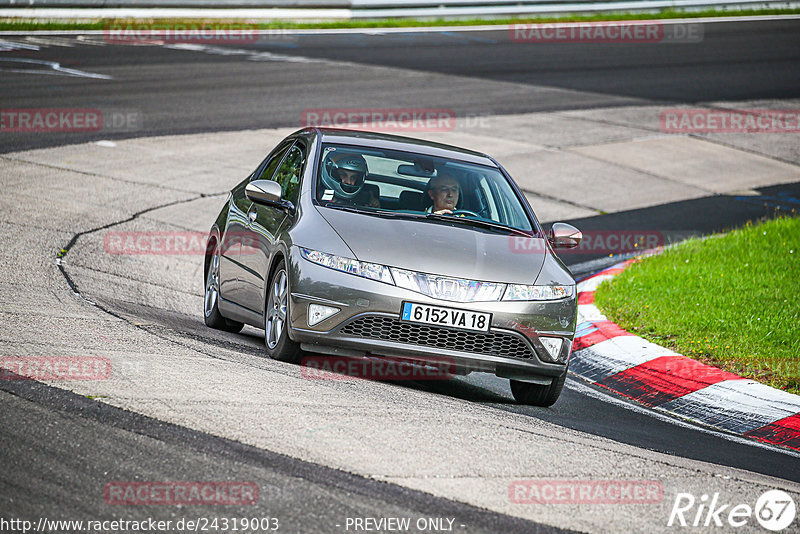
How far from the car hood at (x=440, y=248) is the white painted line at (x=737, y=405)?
1528 millimetres

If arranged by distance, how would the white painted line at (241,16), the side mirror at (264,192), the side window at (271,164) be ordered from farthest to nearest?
the white painted line at (241,16) → the side window at (271,164) → the side mirror at (264,192)

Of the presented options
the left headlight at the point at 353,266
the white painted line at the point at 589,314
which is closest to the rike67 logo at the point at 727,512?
the left headlight at the point at 353,266

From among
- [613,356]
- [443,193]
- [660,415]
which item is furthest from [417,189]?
[660,415]

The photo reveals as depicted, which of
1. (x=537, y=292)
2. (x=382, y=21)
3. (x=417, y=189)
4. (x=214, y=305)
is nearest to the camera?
(x=537, y=292)

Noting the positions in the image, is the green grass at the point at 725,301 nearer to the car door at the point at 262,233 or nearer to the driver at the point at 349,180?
the driver at the point at 349,180

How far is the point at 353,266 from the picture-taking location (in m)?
6.84

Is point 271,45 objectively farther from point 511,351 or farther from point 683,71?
point 511,351

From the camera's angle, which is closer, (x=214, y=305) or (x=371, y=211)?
(x=371, y=211)

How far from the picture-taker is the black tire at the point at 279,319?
711 cm

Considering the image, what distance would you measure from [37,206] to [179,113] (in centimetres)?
648

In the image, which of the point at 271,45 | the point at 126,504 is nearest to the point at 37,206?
the point at 126,504

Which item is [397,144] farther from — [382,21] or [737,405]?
[382,21]

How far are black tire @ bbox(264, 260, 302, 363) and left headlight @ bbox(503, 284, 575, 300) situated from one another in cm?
140

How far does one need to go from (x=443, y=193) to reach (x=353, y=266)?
4.63 feet
